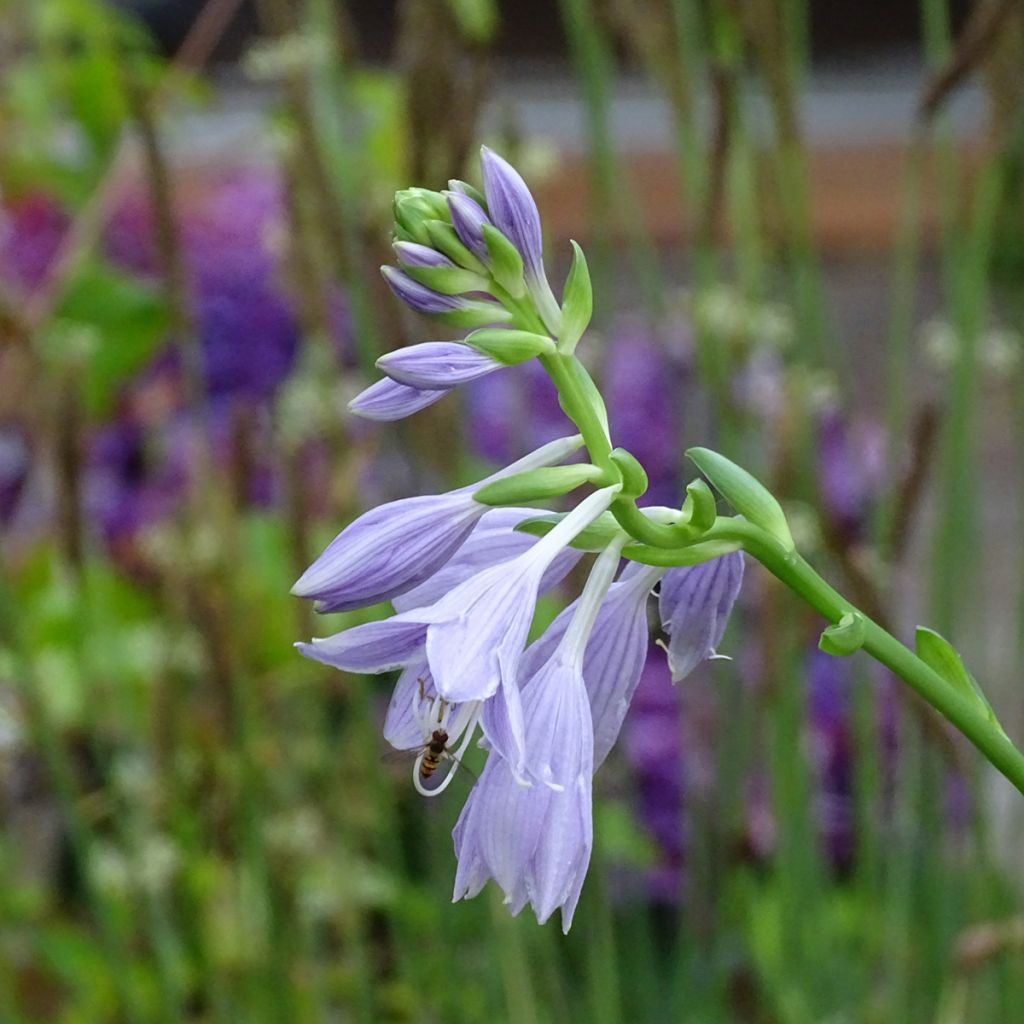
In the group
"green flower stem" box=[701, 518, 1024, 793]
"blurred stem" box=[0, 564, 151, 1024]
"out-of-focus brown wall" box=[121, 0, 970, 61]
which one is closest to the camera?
"green flower stem" box=[701, 518, 1024, 793]

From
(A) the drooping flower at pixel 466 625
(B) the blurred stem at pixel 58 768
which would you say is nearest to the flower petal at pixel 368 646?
(A) the drooping flower at pixel 466 625

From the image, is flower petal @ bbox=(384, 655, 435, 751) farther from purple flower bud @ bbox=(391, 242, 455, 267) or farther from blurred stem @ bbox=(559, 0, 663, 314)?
blurred stem @ bbox=(559, 0, 663, 314)

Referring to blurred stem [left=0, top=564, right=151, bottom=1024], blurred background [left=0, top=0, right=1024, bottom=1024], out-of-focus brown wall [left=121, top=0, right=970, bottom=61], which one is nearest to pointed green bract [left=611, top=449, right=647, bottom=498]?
blurred background [left=0, top=0, right=1024, bottom=1024]

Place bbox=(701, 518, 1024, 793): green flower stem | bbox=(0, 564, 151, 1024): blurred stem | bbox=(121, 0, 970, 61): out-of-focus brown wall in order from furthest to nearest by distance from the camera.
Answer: bbox=(121, 0, 970, 61): out-of-focus brown wall < bbox=(0, 564, 151, 1024): blurred stem < bbox=(701, 518, 1024, 793): green flower stem

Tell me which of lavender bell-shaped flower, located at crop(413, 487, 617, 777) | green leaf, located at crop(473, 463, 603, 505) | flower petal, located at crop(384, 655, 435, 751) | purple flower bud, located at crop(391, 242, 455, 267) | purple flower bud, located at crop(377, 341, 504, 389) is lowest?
flower petal, located at crop(384, 655, 435, 751)

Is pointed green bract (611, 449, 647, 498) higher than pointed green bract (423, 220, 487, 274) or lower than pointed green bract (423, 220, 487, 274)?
lower

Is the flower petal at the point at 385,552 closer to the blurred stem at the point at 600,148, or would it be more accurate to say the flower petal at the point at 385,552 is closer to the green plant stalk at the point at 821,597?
the green plant stalk at the point at 821,597

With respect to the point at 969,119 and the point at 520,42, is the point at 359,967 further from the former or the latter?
the point at 520,42
